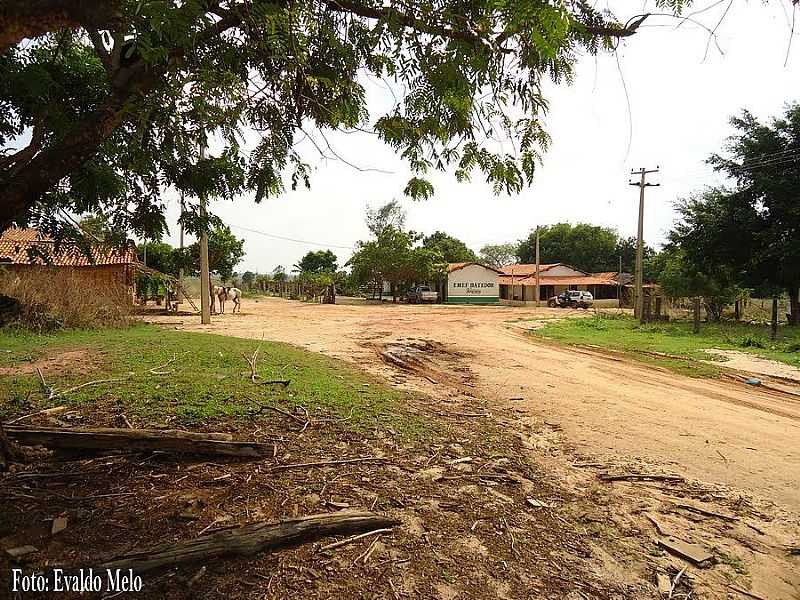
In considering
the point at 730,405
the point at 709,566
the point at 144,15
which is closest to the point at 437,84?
the point at 144,15

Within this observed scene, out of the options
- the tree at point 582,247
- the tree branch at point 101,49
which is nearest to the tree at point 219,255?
the tree branch at point 101,49

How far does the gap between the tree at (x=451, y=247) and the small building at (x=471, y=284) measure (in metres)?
13.7

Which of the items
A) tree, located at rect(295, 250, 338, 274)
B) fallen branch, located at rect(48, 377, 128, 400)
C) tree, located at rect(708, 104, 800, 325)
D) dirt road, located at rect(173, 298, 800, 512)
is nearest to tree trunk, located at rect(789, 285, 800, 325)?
tree, located at rect(708, 104, 800, 325)

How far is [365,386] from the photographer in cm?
838

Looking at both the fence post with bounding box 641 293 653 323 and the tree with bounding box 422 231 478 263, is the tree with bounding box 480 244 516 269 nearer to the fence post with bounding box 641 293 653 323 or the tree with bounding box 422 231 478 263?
the tree with bounding box 422 231 478 263

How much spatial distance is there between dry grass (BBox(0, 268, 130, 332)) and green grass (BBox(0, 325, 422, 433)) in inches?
93.7

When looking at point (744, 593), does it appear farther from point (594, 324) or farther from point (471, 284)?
point (471, 284)

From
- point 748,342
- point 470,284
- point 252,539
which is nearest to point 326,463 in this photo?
point 252,539

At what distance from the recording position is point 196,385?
7680 millimetres

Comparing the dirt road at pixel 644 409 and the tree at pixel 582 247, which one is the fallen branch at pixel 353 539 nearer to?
the dirt road at pixel 644 409

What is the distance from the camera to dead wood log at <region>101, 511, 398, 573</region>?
2.89 metres

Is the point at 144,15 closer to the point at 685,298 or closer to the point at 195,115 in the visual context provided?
the point at 195,115

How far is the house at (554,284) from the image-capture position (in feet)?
161

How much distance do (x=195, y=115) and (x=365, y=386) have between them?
4.96 metres
